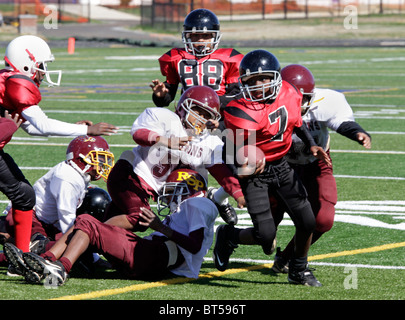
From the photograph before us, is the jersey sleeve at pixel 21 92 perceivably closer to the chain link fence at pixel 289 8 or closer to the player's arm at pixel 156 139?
the player's arm at pixel 156 139

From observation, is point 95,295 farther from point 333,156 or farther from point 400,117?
point 400,117

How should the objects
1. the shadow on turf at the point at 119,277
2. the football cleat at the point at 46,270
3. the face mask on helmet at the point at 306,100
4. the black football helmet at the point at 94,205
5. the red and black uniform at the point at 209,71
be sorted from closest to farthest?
the football cleat at the point at 46,270
the shadow on turf at the point at 119,277
the face mask on helmet at the point at 306,100
the black football helmet at the point at 94,205
the red and black uniform at the point at 209,71

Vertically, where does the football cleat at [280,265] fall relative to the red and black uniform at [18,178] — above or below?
below

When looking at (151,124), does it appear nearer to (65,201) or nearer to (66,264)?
(65,201)

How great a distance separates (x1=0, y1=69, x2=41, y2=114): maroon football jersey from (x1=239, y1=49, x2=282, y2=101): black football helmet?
1.49 meters

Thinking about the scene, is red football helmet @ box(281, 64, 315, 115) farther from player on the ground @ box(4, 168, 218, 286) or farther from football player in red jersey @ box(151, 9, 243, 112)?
football player in red jersey @ box(151, 9, 243, 112)

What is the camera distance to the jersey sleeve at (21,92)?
5.92 metres

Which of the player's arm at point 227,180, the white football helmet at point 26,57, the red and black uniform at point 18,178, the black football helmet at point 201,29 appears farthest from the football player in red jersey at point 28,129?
the black football helmet at point 201,29

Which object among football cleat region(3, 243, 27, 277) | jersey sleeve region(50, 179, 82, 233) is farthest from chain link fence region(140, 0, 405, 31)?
football cleat region(3, 243, 27, 277)

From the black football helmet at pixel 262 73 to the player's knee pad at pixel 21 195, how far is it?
1.64 m

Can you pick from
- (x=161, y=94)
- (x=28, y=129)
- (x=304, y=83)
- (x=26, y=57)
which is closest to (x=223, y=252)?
(x=304, y=83)

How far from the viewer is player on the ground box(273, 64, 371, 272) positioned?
5.99 meters
